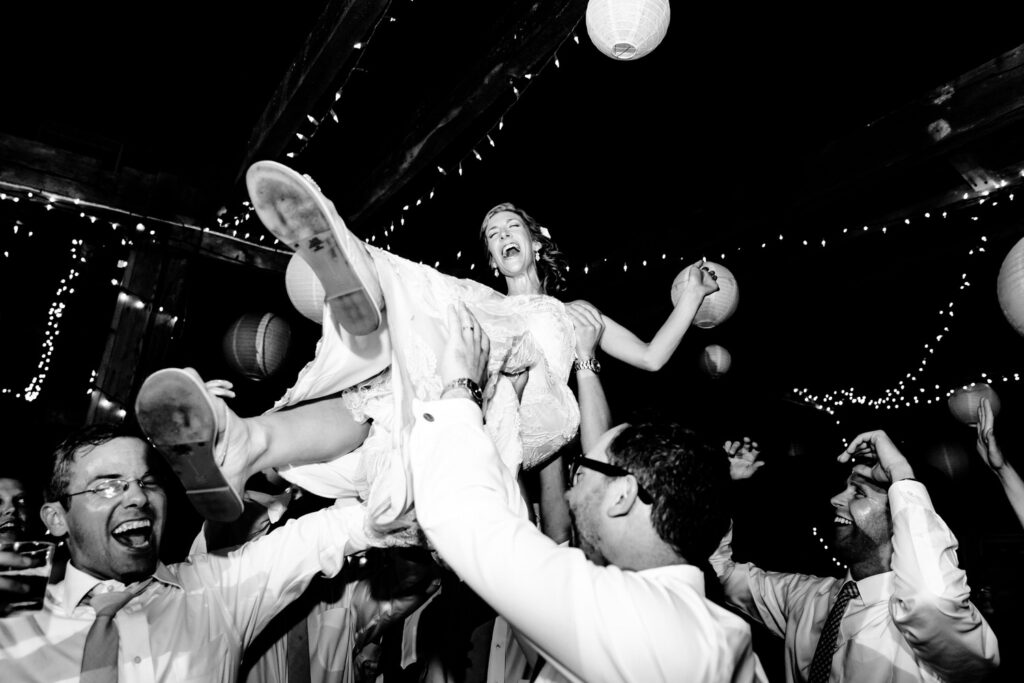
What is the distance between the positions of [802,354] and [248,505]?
626 centimetres

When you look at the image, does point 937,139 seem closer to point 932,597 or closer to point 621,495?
point 932,597

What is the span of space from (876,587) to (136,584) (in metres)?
2.64

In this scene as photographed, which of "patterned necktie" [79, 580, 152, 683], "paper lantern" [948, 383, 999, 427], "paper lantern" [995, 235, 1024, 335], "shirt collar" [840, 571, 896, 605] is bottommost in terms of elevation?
"shirt collar" [840, 571, 896, 605]

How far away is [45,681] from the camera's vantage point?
159 cm

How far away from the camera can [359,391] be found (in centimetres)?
179

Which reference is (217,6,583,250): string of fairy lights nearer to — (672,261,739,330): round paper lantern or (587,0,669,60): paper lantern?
(587,0,669,60): paper lantern

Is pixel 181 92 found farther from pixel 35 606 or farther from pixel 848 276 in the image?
pixel 848 276

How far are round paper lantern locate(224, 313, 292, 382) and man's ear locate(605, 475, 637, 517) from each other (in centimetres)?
379

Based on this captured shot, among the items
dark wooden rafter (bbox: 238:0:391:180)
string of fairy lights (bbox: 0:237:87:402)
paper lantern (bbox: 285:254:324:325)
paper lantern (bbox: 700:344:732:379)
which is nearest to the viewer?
dark wooden rafter (bbox: 238:0:391:180)

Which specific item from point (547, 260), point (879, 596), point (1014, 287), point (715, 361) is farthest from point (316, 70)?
point (715, 361)

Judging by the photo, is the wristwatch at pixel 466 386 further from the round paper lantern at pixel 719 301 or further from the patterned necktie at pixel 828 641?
the round paper lantern at pixel 719 301

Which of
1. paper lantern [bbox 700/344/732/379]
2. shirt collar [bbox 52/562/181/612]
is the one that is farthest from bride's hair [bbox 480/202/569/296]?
paper lantern [bbox 700/344/732/379]

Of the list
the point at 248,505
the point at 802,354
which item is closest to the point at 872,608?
the point at 248,505

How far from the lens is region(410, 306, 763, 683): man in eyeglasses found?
3.52ft
